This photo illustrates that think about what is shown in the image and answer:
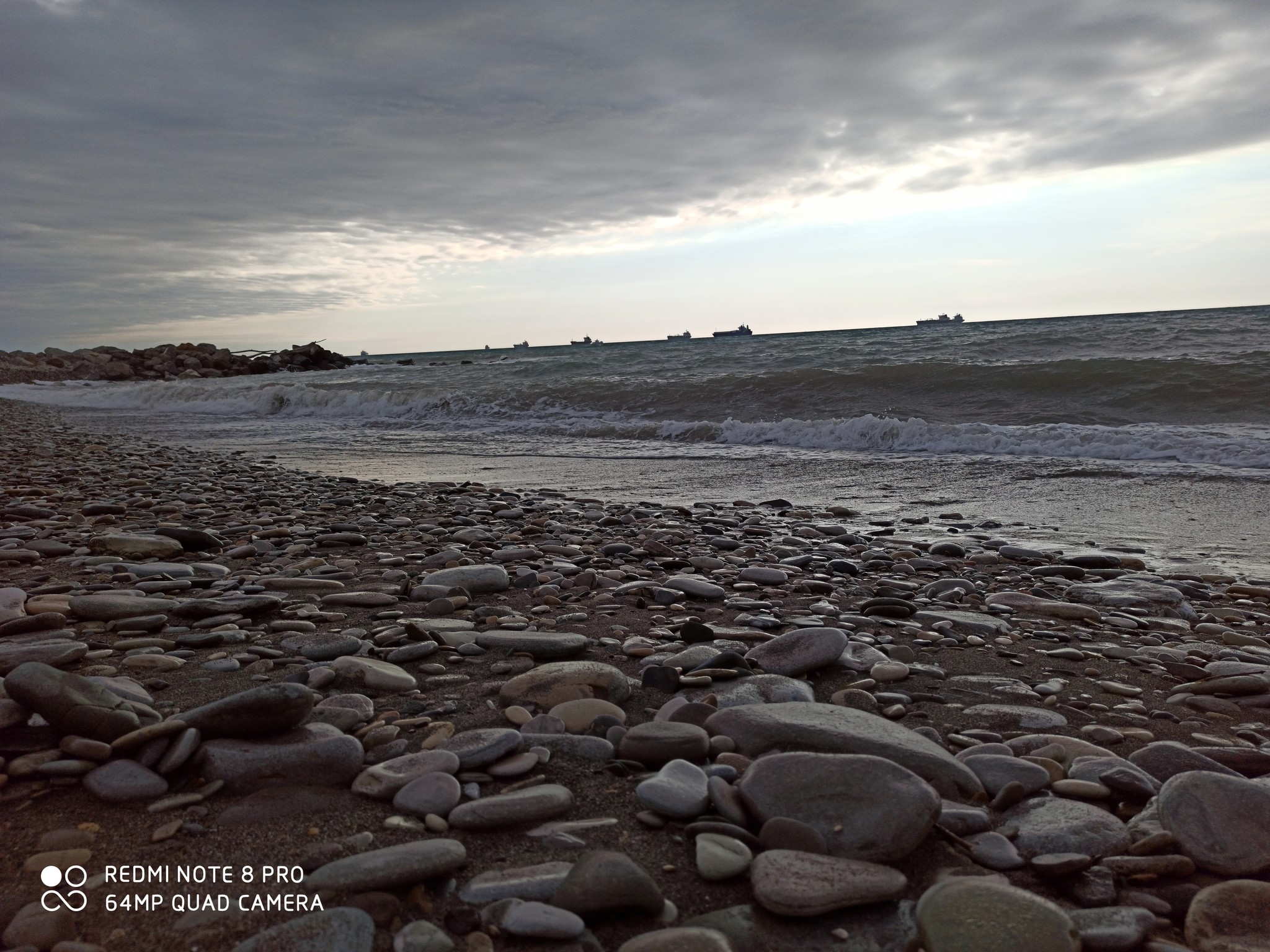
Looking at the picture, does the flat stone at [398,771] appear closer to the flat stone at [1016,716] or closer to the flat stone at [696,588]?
the flat stone at [1016,716]

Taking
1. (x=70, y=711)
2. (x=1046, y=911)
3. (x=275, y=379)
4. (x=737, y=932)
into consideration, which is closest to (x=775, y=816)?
(x=737, y=932)

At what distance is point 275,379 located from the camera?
29.2 m

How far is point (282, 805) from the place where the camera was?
1557 mm

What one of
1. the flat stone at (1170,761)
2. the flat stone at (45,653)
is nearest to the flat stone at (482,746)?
the flat stone at (45,653)

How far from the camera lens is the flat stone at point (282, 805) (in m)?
1.51

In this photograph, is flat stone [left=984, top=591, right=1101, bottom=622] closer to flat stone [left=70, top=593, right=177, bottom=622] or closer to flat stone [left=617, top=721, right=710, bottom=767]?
flat stone [left=617, top=721, right=710, bottom=767]

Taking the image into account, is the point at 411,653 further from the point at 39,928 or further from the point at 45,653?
the point at 39,928

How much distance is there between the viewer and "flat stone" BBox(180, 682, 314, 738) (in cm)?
169

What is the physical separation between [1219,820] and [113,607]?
3.17m

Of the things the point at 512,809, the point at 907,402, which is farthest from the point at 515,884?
the point at 907,402

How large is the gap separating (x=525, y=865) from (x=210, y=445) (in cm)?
1123

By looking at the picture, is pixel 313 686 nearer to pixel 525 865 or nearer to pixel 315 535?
pixel 525 865

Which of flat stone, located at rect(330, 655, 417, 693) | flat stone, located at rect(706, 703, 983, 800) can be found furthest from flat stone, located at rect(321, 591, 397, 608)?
flat stone, located at rect(706, 703, 983, 800)

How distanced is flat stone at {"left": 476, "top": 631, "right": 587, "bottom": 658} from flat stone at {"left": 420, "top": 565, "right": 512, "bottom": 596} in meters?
0.74
